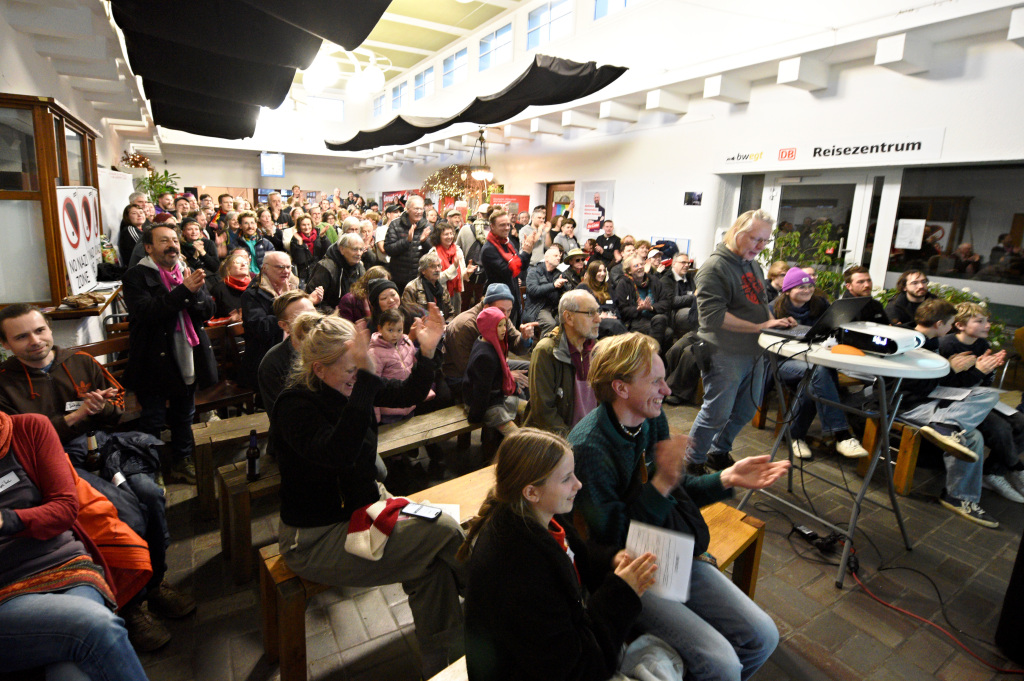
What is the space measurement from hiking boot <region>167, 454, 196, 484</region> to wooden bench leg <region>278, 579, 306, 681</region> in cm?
205

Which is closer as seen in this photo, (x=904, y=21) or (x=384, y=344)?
(x=384, y=344)

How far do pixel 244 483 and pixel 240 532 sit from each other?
24cm

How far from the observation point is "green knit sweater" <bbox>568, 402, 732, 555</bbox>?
1.80m

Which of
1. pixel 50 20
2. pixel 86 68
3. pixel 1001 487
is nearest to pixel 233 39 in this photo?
pixel 50 20

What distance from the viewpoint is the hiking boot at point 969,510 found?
340 cm

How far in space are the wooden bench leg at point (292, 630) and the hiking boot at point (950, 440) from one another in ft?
13.3

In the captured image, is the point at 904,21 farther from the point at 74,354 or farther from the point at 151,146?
the point at 151,146

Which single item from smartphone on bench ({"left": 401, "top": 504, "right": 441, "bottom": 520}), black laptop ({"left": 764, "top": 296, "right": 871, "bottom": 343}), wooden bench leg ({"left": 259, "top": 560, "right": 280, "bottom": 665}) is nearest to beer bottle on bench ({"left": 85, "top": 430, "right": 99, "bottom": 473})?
wooden bench leg ({"left": 259, "top": 560, "right": 280, "bottom": 665})

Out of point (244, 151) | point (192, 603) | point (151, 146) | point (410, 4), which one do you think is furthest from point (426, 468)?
point (244, 151)

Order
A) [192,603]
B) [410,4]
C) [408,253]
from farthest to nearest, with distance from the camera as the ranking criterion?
[410,4], [408,253], [192,603]

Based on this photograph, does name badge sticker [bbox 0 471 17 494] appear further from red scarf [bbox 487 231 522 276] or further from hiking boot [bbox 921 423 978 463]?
hiking boot [bbox 921 423 978 463]

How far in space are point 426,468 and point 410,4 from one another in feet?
42.1

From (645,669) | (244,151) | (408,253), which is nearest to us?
(645,669)

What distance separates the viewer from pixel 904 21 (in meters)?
4.89
